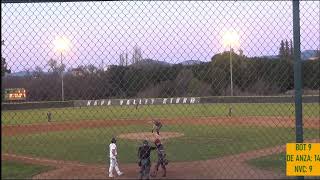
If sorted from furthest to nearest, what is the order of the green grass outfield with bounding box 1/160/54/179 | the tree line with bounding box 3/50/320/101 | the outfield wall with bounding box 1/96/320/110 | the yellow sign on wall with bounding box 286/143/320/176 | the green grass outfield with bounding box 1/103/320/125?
the green grass outfield with bounding box 1/103/320/125 → the outfield wall with bounding box 1/96/320/110 → the green grass outfield with bounding box 1/160/54/179 → the tree line with bounding box 3/50/320/101 → the yellow sign on wall with bounding box 286/143/320/176

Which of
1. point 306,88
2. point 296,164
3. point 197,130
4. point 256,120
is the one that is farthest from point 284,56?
point 256,120

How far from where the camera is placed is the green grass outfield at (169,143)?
19.6 meters

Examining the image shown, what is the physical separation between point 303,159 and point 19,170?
46.3 ft

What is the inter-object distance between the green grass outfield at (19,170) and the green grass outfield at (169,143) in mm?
1785

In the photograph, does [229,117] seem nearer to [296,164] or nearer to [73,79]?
[73,79]

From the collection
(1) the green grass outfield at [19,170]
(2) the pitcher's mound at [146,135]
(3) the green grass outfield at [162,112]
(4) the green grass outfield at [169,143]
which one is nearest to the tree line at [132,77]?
(1) the green grass outfield at [19,170]

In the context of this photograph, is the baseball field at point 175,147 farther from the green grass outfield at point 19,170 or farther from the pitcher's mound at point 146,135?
the green grass outfield at point 19,170

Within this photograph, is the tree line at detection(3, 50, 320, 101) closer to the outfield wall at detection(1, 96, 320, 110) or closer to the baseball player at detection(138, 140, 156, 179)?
the baseball player at detection(138, 140, 156, 179)

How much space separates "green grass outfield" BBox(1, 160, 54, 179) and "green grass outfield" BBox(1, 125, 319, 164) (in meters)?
1.79

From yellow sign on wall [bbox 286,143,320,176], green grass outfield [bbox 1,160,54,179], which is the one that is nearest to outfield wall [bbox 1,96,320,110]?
green grass outfield [bbox 1,160,54,179]

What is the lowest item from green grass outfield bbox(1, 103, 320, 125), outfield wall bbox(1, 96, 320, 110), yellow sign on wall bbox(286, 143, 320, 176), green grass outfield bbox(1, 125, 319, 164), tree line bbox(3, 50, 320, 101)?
green grass outfield bbox(1, 125, 319, 164)

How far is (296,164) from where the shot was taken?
4.42 meters

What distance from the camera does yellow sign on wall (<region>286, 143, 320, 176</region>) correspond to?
4406 mm

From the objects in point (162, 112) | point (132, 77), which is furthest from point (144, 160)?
point (162, 112)
